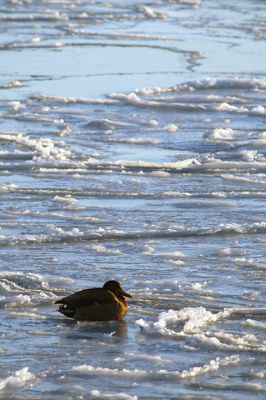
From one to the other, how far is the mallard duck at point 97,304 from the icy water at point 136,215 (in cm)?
8

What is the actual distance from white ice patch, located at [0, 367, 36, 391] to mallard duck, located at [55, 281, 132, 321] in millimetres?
910

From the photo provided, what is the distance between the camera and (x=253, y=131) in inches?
552

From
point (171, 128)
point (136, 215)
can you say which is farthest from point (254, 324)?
point (171, 128)

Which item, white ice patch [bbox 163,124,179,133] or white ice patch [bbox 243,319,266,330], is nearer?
white ice patch [bbox 243,319,266,330]

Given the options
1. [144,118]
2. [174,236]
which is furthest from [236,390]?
[144,118]

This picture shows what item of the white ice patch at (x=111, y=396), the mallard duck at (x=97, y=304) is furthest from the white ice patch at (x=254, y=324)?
the white ice patch at (x=111, y=396)

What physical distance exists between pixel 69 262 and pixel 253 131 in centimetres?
564

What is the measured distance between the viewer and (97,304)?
7.54 meters

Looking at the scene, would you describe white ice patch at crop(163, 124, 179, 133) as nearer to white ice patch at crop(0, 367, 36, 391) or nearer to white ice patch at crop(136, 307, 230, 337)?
white ice patch at crop(136, 307, 230, 337)

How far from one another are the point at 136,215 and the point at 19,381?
3.91 metres

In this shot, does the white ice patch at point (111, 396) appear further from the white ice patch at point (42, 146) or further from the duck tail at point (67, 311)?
the white ice patch at point (42, 146)

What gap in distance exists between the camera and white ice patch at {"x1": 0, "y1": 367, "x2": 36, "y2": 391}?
6.45 metres

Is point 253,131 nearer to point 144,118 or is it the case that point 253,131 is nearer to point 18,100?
point 144,118

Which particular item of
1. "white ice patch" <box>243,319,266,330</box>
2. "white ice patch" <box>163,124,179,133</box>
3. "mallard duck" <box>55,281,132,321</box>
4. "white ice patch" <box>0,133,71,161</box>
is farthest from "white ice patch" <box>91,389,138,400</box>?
"white ice patch" <box>163,124,179,133</box>
